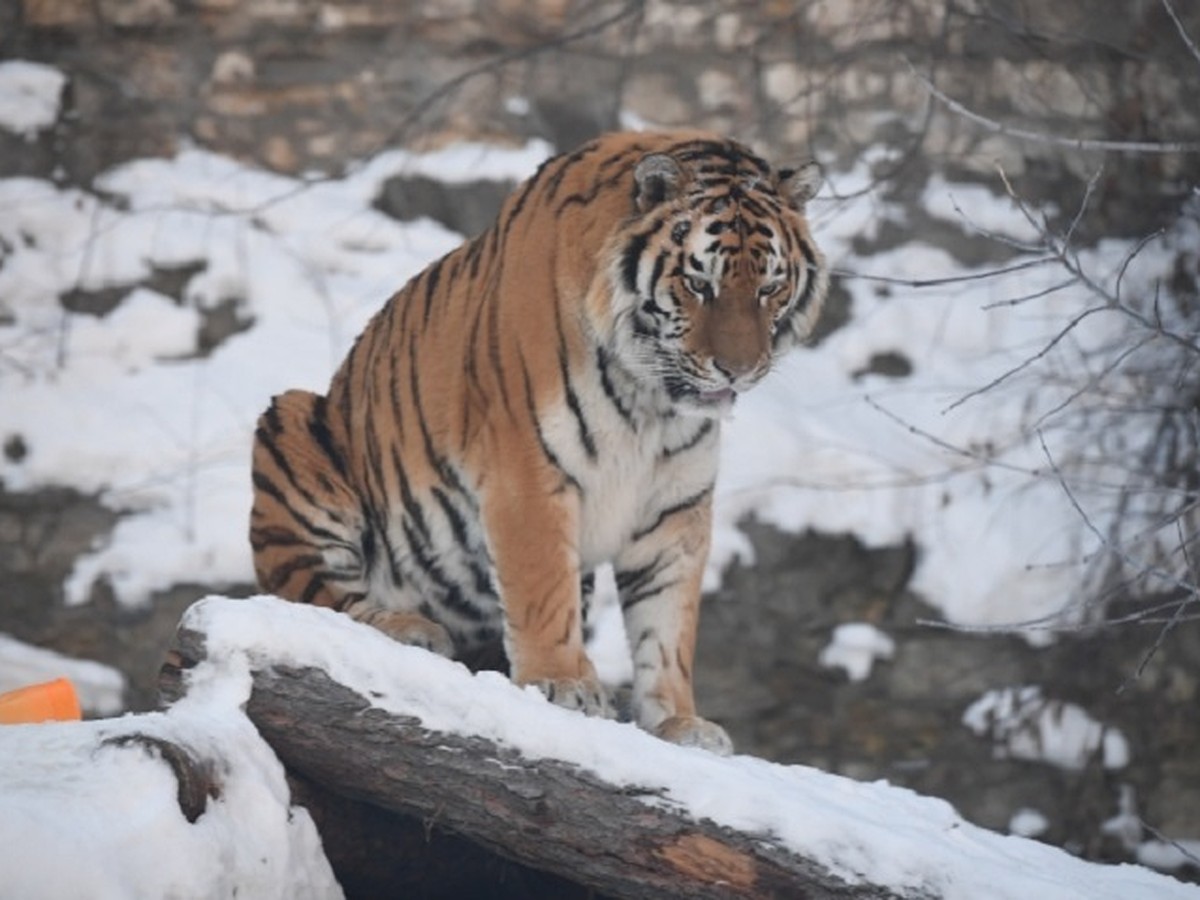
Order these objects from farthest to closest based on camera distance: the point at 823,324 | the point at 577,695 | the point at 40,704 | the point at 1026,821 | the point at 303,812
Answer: the point at 823,324 → the point at 1026,821 → the point at 577,695 → the point at 40,704 → the point at 303,812

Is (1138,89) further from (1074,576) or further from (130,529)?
(130,529)

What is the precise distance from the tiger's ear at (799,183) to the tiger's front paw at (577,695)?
1.10 meters

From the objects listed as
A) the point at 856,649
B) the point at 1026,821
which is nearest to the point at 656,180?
the point at 856,649

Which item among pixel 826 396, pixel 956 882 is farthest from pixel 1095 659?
pixel 956 882

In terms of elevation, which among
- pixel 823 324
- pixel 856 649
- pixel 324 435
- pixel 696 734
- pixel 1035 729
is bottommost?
pixel 1035 729

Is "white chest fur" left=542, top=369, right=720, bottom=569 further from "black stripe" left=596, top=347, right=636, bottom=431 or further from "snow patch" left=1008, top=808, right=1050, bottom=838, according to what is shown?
"snow patch" left=1008, top=808, right=1050, bottom=838

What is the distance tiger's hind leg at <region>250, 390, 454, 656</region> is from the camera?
15.8 feet

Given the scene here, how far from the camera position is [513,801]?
3.69 metres

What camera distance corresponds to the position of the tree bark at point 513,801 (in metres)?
3.52

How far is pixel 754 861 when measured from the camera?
138 inches

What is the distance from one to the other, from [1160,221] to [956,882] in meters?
5.24

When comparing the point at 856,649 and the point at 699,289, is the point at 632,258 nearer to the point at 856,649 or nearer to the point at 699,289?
the point at 699,289

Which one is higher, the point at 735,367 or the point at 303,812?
the point at 735,367

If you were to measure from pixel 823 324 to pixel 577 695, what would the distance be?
4.08m
